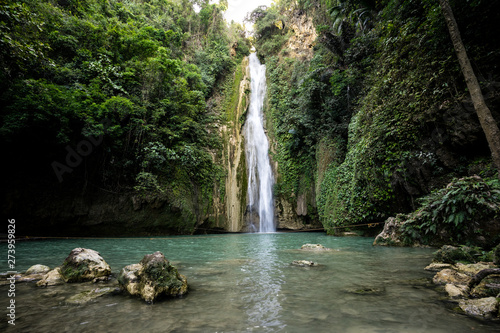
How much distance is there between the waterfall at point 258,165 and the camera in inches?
608

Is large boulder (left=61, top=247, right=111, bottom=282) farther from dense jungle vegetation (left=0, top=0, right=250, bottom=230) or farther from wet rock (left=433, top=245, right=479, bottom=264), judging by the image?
dense jungle vegetation (left=0, top=0, right=250, bottom=230)

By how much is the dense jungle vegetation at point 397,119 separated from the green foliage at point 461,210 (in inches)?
0.8

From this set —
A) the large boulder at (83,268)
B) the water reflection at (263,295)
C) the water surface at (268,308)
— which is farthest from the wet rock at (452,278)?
the large boulder at (83,268)

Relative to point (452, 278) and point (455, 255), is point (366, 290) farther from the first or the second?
point (455, 255)

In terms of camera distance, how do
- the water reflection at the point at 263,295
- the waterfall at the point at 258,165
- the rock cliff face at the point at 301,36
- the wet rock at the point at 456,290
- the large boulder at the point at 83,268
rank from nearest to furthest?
the water reflection at the point at 263,295
the wet rock at the point at 456,290
the large boulder at the point at 83,268
the waterfall at the point at 258,165
the rock cliff face at the point at 301,36

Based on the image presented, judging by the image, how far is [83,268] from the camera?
314 centimetres

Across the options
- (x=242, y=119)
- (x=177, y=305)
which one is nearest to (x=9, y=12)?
(x=177, y=305)

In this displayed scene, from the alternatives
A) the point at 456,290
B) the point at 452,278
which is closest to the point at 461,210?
the point at 452,278

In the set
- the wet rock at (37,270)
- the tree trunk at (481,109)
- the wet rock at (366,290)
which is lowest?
the wet rock at (37,270)

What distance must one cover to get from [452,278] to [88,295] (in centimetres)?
426

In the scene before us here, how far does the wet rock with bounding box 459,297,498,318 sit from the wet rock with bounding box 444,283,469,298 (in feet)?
0.77

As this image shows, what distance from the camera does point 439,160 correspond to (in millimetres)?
6168
